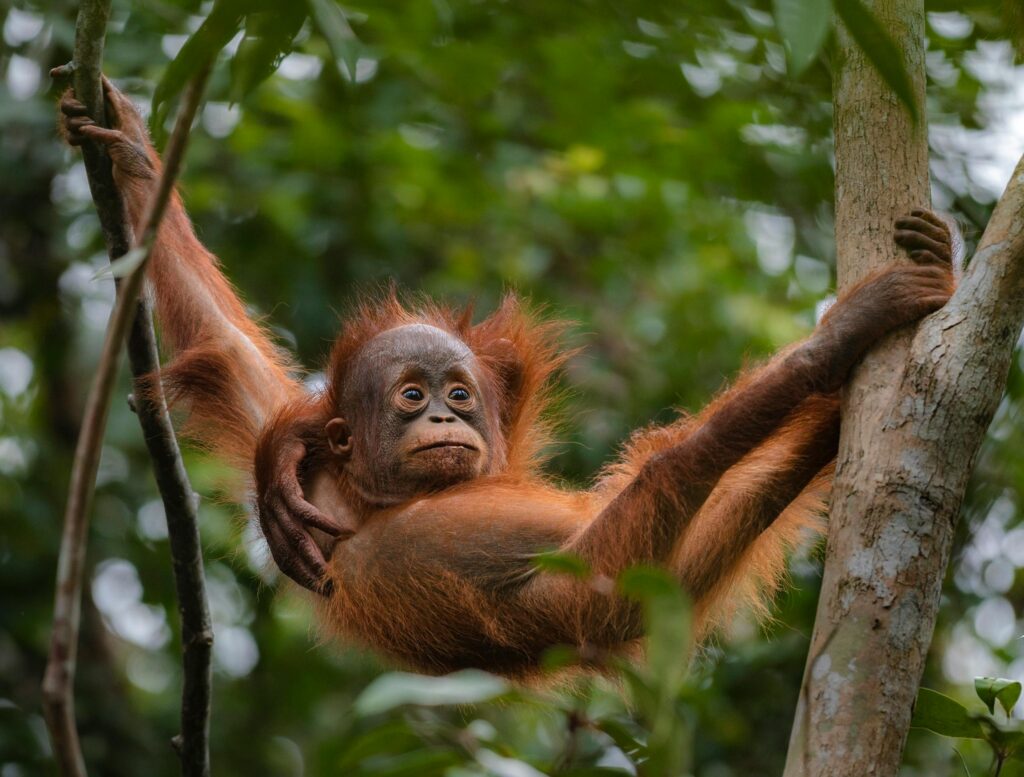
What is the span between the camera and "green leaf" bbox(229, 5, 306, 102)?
2.22 metres

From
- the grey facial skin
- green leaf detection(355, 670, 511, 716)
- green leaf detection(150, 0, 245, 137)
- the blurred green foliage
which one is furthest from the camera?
the blurred green foliage

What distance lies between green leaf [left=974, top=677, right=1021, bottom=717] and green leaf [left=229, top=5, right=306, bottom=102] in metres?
1.98

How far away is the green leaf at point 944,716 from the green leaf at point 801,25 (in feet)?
5.23

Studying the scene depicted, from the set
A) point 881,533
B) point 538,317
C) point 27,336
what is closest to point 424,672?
point 538,317

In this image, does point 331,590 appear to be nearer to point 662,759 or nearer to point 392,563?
point 392,563

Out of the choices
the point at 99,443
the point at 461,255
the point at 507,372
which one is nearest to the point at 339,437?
the point at 507,372

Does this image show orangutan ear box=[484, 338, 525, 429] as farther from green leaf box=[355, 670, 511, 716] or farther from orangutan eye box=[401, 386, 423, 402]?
→ green leaf box=[355, 670, 511, 716]

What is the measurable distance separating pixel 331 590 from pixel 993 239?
2423 millimetres

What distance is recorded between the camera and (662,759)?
188 cm

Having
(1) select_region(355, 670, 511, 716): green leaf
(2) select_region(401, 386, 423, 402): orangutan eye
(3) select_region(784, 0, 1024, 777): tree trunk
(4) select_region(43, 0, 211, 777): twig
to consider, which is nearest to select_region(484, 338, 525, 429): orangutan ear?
(2) select_region(401, 386, 423, 402): orangutan eye

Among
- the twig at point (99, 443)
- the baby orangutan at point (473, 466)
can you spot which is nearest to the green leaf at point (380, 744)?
the twig at point (99, 443)

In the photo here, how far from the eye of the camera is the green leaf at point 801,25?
5.62 feet

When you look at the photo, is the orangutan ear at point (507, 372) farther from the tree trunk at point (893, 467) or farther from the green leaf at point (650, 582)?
the green leaf at point (650, 582)

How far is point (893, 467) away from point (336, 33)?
147 centimetres
